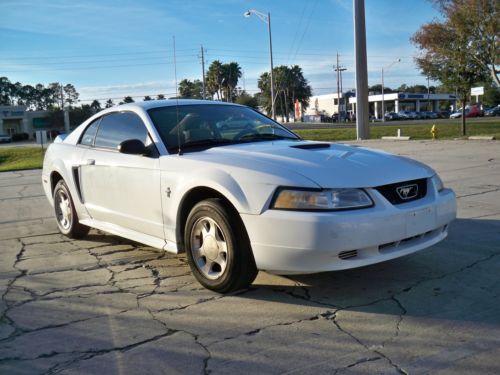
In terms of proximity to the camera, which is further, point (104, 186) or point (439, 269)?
point (104, 186)

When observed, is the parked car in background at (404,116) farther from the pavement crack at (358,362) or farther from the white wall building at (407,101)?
the pavement crack at (358,362)

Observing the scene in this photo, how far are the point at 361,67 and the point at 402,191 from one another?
21.7 metres

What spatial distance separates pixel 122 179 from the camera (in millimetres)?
5004

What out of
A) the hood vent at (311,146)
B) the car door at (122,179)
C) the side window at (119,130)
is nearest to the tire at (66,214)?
the car door at (122,179)

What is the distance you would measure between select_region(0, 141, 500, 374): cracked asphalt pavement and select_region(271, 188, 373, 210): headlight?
29.3 inches

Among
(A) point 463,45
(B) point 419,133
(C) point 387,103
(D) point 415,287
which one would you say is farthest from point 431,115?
(D) point 415,287

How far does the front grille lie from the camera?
387cm

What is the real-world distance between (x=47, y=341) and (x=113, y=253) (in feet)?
7.28

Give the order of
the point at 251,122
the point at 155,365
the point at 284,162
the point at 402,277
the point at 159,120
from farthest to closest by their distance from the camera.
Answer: the point at 251,122
the point at 159,120
the point at 402,277
the point at 284,162
the point at 155,365

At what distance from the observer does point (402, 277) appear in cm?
439

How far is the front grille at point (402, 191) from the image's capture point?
3869mm

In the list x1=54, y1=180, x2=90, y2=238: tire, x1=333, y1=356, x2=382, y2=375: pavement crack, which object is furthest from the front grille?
x1=54, y1=180, x2=90, y2=238: tire

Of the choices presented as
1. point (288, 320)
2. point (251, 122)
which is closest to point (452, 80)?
point (251, 122)

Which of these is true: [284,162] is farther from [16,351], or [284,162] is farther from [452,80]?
[452,80]
